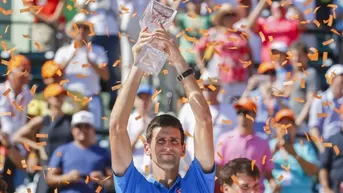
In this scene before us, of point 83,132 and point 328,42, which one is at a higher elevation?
point 83,132

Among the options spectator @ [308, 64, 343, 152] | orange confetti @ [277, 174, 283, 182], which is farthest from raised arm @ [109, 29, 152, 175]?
spectator @ [308, 64, 343, 152]

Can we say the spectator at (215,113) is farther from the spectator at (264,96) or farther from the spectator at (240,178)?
the spectator at (240,178)

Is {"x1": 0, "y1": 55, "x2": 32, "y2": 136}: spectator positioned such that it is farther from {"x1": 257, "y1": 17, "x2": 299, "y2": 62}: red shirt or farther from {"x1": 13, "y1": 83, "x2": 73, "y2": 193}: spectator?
{"x1": 257, "y1": 17, "x2": 299, "y2": 62}: red shirt

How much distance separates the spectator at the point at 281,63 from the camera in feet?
33.8

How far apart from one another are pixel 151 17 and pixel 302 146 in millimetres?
4232

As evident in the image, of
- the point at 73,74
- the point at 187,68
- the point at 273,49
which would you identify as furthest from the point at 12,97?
the point at 187,68

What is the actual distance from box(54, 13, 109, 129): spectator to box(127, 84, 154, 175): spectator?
1.89 ft

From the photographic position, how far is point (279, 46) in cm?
1043

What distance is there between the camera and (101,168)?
9344 millimetres

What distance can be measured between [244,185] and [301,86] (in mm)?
3623

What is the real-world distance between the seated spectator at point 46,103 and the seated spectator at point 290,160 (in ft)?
6.21

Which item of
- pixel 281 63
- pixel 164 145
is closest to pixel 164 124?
pixel 164 145

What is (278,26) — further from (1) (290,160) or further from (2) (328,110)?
(1) (290,160)

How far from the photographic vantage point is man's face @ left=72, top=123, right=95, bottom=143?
9.45 m
